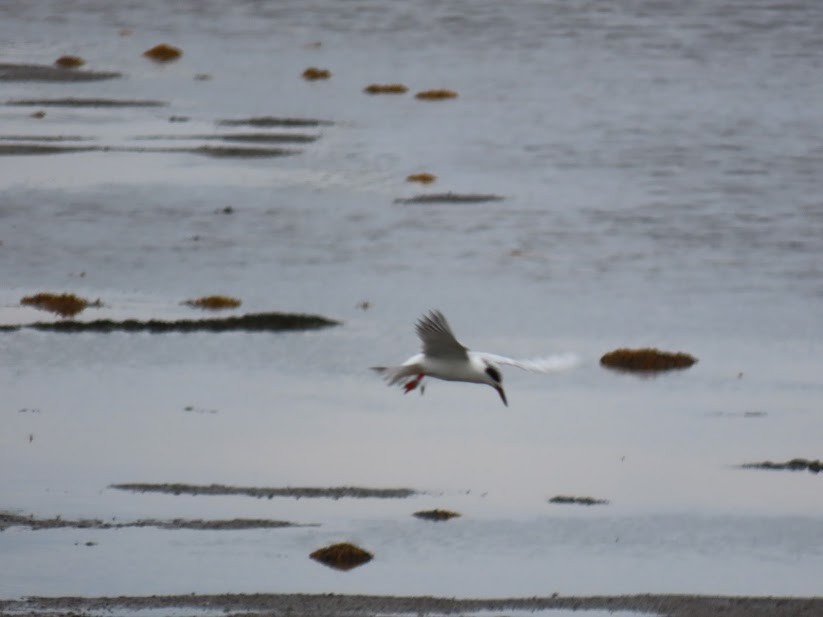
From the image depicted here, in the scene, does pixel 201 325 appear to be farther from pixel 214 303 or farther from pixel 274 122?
pixel 274 122

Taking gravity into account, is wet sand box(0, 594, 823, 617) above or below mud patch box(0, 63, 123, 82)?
below

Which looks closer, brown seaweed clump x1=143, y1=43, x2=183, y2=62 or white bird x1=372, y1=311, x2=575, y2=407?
white bird x1=372, y1=311, x2=575, y2=407

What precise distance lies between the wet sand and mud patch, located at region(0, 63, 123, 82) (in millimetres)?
41780

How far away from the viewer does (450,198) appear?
36250mm

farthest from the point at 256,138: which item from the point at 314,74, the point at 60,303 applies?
the point at 60,303

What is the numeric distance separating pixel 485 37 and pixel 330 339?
4611 centimetres

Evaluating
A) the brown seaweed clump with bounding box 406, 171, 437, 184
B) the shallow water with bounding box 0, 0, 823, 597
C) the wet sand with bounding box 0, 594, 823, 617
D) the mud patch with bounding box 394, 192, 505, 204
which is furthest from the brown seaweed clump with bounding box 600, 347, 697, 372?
the brown seaweed clump with bounding box 406, 171, 437, 184

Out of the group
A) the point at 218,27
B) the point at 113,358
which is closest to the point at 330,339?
the point at 113,358

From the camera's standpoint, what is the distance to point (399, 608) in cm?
1544

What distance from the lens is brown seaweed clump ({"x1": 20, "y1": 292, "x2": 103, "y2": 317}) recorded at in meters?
26.4

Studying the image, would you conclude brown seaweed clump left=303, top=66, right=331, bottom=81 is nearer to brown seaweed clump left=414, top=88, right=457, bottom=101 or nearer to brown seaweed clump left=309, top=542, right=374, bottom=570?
brown seaweed clump left=414, top=88, right=457, bottom=101

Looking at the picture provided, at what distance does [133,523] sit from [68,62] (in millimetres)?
43473

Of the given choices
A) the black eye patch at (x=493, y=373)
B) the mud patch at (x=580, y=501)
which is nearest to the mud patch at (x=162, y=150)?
the mud patch at (x=580, y=501)

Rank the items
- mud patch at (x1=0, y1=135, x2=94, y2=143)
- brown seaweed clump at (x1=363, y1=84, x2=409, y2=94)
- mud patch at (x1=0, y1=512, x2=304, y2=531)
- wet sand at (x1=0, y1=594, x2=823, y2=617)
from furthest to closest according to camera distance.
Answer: brown seaweed clump at (x1=363, y1=84, x2=409, y2=94) < mud patch at (x1=0, y1=135, x2=94, y2=143) < mud patch at (x1=0, y1=512, x2=304, y2=531) < wet sand at (x1=0, y1=594, x2=823, y2=617)
